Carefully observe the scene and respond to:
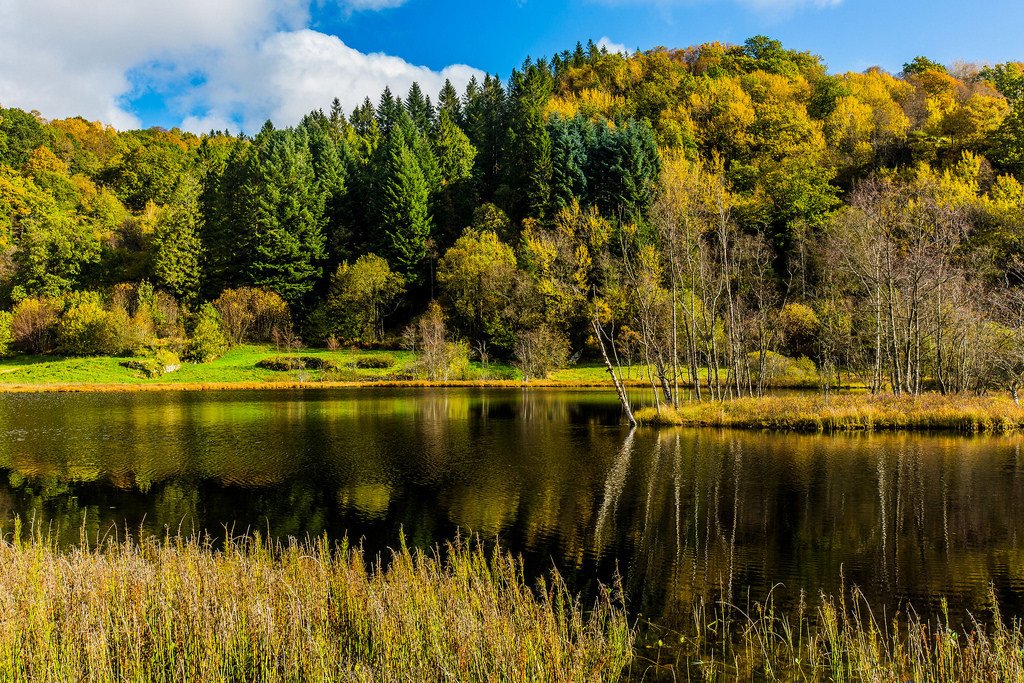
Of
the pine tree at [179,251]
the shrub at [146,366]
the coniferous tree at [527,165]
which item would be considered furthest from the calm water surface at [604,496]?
the pine tree at [179,251]

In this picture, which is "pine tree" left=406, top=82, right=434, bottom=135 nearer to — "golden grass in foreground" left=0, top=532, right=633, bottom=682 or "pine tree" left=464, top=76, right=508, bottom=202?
"pine tree" left=464, top=76, right=508, bottom=202

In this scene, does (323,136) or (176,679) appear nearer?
(176,679)

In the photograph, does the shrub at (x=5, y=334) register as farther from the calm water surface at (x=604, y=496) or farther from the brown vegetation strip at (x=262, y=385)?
the calm water surface at (x=604, y=496)

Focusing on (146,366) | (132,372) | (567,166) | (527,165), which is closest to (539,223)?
(567,166)

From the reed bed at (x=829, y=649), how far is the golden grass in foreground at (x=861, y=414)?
21569 millimetres

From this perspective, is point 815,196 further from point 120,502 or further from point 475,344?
point 120,502

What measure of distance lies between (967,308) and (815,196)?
158 feet

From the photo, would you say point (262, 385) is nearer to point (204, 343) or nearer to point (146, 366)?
point (204, 343)

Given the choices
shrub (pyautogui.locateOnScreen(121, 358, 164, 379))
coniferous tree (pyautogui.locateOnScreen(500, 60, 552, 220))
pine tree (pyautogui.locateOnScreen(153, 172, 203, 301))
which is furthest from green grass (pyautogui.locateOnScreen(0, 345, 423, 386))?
coniferous tree (pyautogui.locateOnScreen(500, 60, 552, 220))

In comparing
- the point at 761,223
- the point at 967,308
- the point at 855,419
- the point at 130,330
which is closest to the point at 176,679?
the point at 855,419

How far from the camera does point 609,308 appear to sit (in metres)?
65.2

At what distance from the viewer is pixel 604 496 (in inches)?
703

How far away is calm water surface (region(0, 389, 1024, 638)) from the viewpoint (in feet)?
38.6

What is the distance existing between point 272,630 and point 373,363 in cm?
6197
